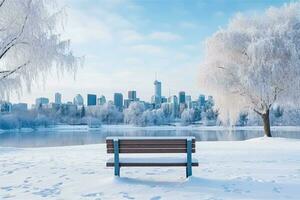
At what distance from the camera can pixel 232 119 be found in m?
24.4

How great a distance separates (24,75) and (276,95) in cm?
1530

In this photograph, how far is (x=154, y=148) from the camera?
7578 mm

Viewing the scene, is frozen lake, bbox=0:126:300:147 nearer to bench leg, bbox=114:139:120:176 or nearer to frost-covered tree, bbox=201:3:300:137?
frost-covered tree, bbox=201:3:300:137

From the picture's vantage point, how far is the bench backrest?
7.54 metres

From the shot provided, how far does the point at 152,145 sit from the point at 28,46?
23.8 feet

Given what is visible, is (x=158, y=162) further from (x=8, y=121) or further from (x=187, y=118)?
(x=187, y=118)

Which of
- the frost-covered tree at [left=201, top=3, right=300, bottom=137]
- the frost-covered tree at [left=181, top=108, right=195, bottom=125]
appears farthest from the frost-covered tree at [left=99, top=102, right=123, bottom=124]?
the frost-covered tree at [left=201, top=3, right=300, bottom=137]

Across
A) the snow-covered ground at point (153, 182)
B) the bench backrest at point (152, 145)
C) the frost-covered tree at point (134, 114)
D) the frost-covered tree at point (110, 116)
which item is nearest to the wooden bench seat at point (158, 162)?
the bench backrest at point (152, 145)

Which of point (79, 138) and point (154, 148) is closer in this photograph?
point (154, 148)

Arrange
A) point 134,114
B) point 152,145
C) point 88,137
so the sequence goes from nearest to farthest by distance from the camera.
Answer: point 152,145
point 88,137
point 134,114

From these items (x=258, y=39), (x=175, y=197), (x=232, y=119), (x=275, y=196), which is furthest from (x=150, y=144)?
(x=232, y=119)

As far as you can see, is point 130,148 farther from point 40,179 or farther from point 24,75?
point 24,75

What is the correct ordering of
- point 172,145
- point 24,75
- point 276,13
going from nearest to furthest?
point 172,145 → point 24,75 → point 276,13

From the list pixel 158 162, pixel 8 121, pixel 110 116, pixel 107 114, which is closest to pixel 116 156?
pixel 158 162
